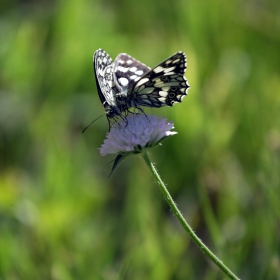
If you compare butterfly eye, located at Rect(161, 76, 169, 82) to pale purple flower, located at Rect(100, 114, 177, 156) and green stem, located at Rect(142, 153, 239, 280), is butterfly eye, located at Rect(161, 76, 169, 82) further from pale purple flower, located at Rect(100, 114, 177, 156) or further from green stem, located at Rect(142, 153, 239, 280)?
green stem, located at Rect(142, 153, 239, 280)

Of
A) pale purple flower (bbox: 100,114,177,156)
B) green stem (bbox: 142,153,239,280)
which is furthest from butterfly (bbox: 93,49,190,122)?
green stem (bbox: 142,153,239,280)

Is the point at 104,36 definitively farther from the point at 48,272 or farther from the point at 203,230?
the point at 48,272

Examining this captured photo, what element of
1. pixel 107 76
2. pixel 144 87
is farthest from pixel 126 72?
pixel 144 87

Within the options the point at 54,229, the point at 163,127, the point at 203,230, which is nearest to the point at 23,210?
the point at 54,229

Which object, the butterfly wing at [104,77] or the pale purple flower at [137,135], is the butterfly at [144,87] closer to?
the butterfly wing at [104,77]

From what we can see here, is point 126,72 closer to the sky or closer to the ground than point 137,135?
closer to the sky

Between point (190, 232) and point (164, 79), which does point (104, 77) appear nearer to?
point (164, 79)
